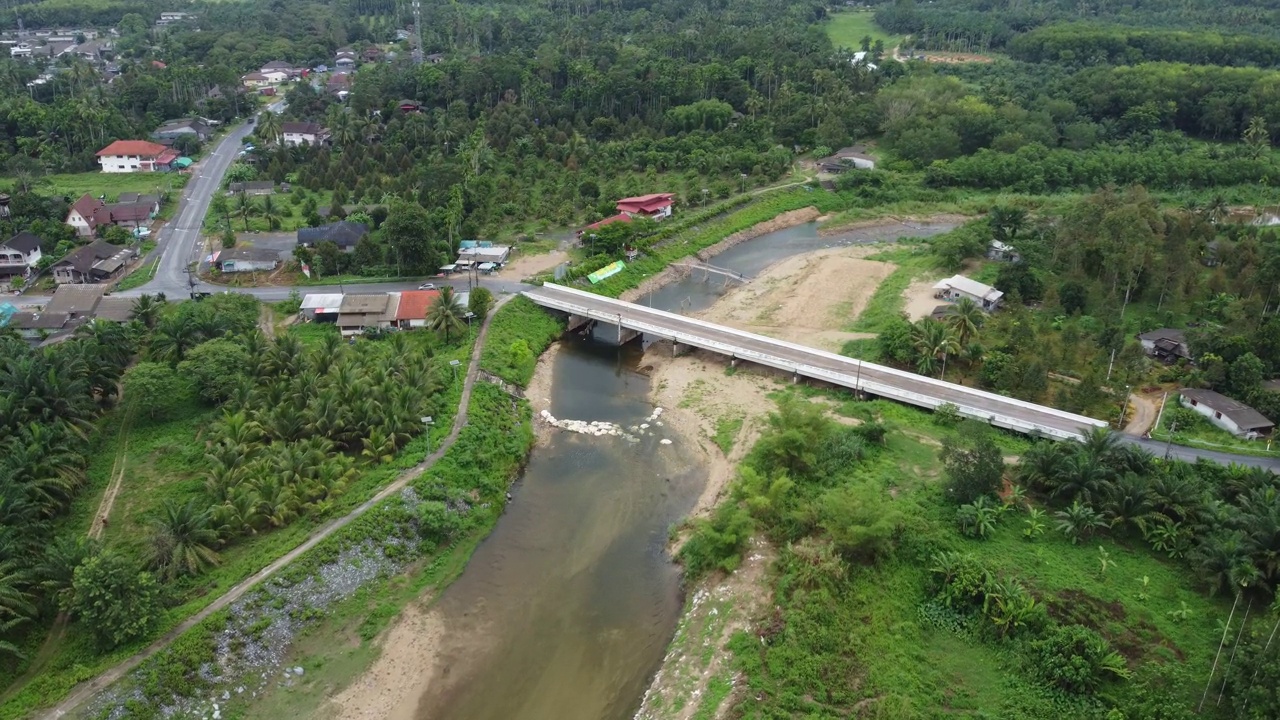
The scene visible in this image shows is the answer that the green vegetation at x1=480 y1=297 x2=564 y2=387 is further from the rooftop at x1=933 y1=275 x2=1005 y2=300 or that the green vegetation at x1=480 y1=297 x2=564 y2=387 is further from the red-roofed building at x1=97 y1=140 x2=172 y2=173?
the red-roofed building at x1=97 y1=140 x2=172 y2=173

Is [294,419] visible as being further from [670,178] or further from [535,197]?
[670,178]

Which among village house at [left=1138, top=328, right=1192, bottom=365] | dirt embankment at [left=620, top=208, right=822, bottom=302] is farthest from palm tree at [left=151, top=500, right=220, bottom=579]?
village house at [left=1138, top=328, right=1192, bottom=365]

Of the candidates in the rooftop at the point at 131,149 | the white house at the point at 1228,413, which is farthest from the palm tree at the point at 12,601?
the rooftop at the point at 131,149

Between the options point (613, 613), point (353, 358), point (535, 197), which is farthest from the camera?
point (535, 197)

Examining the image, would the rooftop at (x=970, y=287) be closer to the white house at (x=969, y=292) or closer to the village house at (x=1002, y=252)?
the white house at (x=969, y=292)

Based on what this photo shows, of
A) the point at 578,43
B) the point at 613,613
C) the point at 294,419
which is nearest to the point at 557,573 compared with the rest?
the point at 613,613
